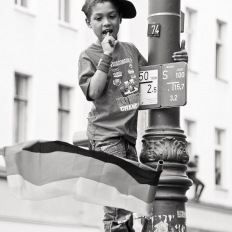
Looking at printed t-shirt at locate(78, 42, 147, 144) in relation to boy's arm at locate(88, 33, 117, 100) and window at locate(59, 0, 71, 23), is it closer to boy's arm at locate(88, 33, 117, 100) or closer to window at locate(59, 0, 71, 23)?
boy's arm at locate(88, 33, 117, 100)

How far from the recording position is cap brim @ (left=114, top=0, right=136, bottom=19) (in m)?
6.85

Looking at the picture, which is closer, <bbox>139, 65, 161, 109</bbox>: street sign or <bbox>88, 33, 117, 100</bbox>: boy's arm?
<bbox>88, 33, 117, 100</bbox>: boy's arm

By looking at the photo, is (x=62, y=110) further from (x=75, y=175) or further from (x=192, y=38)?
(x=75, y=175)

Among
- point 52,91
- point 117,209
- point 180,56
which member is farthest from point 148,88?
point 52,91

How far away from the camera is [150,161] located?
22.7ft

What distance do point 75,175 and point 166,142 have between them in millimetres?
927

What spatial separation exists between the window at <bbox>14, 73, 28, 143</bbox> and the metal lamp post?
19129mm

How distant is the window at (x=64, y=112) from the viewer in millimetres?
27906

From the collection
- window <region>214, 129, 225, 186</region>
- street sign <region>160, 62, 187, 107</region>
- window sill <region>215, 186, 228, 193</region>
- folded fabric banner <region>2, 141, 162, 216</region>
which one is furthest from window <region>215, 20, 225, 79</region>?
folded fabric banner <region>2, 141, 162, 216</region>

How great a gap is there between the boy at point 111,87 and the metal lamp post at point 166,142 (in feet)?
0.90

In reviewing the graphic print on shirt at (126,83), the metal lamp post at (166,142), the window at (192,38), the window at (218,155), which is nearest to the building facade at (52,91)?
the window at (192,38)

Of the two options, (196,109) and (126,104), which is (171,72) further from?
(196,109)

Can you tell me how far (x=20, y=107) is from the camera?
2652 cm

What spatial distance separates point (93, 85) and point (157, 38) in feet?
2.73
